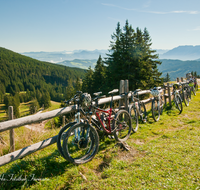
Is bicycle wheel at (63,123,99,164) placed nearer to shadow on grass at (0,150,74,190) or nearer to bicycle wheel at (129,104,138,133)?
shadow on grass at (0,150,74,190)

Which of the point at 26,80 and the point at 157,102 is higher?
the point at 26,80

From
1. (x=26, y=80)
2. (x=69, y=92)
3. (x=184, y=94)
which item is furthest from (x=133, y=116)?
(x=26, y=80)

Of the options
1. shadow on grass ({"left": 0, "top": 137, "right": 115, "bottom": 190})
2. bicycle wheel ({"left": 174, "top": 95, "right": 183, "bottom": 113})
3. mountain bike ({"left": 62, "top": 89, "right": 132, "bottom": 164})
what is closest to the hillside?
bicycle wheel ({"left": 174, "top": 95, "right": 183, "bottom": 113})

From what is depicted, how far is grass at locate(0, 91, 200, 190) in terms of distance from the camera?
2.89 meters

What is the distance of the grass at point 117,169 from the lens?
9.50ft

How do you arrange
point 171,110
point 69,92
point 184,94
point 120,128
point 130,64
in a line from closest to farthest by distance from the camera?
point 120,128 → point 171,110 → point 184,94 → point 130,64 → point 69,92

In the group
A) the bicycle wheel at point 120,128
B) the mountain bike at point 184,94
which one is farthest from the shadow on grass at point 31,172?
the mountain bike at point 184,94

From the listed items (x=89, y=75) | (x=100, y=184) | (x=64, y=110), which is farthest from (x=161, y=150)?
(x=89, y=75)

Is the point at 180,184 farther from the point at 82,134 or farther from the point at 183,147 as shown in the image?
the point at 82,134

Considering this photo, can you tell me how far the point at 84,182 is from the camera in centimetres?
296

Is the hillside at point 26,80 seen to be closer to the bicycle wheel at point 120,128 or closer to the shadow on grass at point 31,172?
the bicycle wheel at point 120,128

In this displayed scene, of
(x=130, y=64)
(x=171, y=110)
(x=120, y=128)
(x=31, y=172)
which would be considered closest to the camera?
(x=31, y=172)

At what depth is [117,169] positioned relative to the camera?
339 centimetres

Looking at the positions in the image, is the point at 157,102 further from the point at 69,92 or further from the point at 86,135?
the point at 69,92
